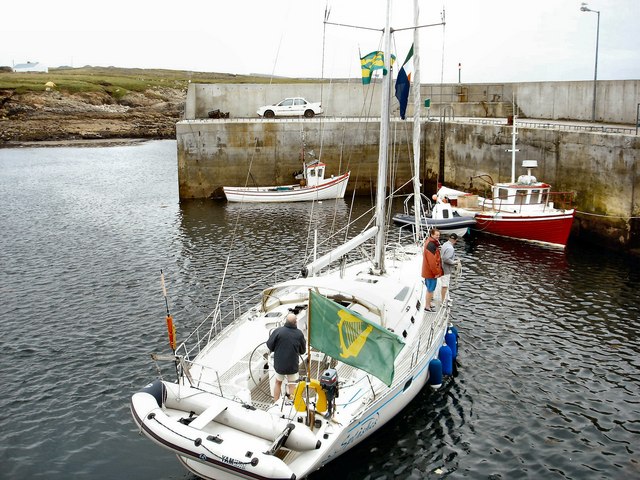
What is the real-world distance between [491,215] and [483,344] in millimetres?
13557

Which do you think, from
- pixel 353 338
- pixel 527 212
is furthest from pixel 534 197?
pixel 353 338

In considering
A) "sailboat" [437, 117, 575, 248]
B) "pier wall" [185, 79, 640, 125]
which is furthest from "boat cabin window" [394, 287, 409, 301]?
"pier wall" [185, 79, 640, 125]

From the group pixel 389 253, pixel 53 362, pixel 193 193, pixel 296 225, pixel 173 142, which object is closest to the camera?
pixel 53 362

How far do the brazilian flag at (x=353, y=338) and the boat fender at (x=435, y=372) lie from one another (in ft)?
13.0

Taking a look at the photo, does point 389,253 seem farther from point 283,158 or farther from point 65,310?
point 283,158

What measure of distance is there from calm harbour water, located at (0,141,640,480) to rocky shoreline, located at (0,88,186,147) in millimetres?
59468

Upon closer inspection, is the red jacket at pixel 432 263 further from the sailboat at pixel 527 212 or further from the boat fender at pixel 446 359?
the sailboat at pixel 527 212

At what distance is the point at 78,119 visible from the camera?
99375 millimetres

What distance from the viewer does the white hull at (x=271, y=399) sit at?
10.4 metres

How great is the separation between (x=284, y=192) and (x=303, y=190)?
1.27 meters

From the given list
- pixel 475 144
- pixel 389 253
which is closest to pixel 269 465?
pixel 389 253

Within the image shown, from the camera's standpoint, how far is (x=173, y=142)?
90250 mm

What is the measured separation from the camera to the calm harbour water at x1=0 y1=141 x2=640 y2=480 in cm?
1324

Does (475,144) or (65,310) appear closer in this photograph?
(65,310)
